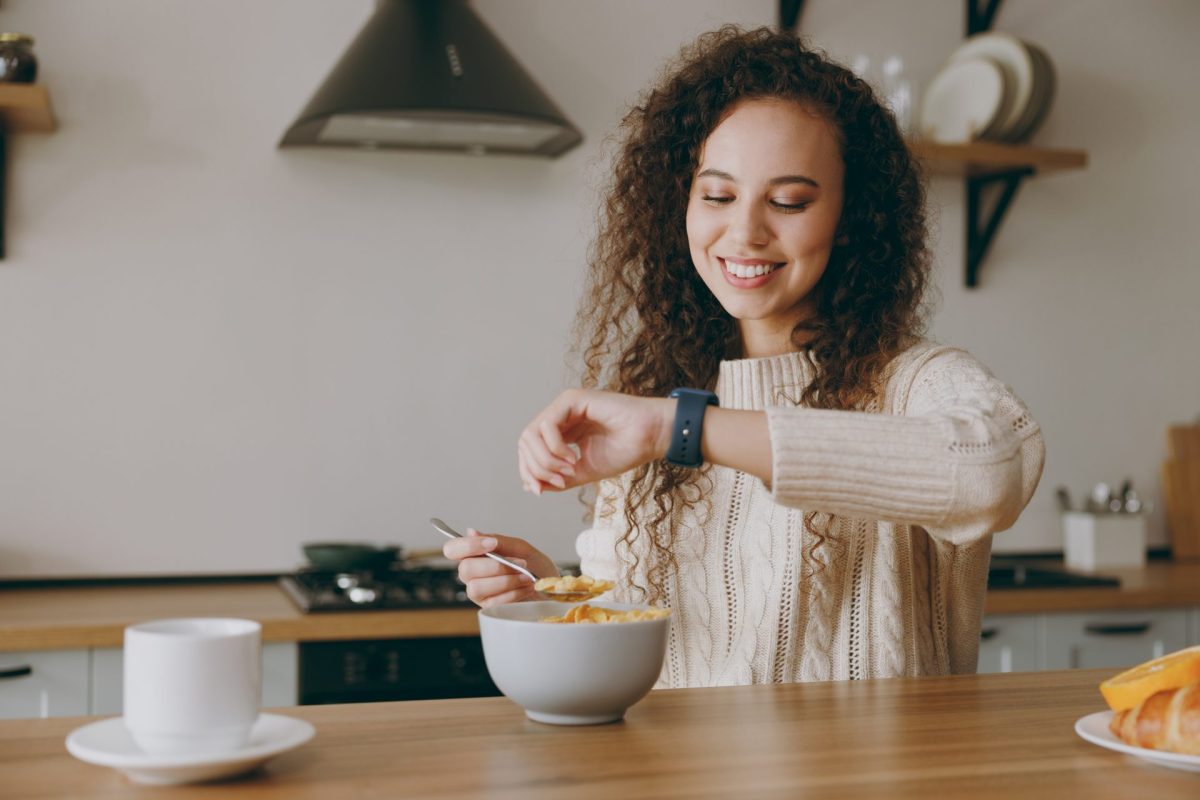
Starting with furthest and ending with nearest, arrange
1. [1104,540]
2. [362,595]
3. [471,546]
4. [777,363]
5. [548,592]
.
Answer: [1104,540] → [362,595] → [777,363] → [471,546] → [548,592]

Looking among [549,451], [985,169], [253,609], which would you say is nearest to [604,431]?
[549,451]

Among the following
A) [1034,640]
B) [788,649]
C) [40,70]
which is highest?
[40,70]

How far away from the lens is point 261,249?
262cm

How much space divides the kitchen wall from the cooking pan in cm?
20

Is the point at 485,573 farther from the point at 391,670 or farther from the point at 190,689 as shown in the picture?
the point at 391,670

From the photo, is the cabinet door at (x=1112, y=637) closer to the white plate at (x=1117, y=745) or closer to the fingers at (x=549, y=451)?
the white plate at (x=1117, y=745)

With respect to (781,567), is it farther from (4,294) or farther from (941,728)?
(4,294)

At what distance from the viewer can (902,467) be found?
1104mm

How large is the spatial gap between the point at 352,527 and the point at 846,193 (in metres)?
1.48

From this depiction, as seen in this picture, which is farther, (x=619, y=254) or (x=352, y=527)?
(x=352, y=527)

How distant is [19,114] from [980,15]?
2106 millimetres

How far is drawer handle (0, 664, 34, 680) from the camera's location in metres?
2.02

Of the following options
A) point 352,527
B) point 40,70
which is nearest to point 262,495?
point 352,527

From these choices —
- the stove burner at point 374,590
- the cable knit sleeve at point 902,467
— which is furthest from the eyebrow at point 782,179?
the stove burner at point 374,590
